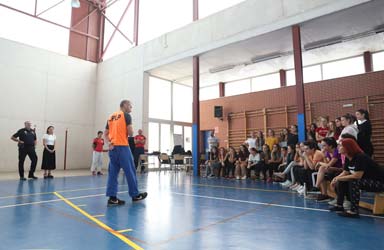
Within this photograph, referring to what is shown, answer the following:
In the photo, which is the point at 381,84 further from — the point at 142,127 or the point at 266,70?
the point at 142,127

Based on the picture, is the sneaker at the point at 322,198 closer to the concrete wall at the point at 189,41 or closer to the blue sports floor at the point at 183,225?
the blue sports floor at the point at 183,225

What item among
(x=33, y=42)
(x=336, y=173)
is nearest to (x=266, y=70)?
(x=336, y=173)

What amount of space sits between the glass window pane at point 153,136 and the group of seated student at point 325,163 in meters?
4.48

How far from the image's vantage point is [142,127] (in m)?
10.8

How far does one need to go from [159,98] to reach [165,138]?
1.93 metres

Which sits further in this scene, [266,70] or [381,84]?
[266,70]

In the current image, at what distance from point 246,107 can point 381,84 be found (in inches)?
182

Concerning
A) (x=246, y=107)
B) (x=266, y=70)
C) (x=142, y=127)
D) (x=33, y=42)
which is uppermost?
(x=33, y=42)

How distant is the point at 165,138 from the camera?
1284 centimetres

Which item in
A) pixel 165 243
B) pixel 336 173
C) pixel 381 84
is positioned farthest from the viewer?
pixel 381 84

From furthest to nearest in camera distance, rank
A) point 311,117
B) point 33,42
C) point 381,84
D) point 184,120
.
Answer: point 184,120 < point 33,42 < point 311,117 < point 381,84

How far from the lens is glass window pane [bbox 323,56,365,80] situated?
10.2m

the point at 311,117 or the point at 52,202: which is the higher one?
the point at 311,117

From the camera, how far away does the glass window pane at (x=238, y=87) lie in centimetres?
1310
